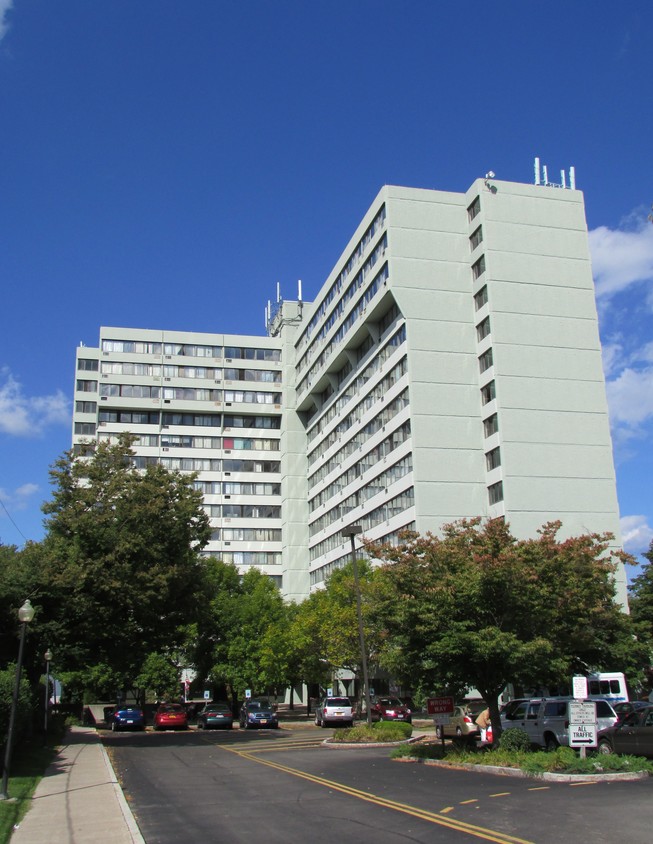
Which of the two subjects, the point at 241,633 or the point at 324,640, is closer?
the point at 324,640

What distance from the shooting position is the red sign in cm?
2364

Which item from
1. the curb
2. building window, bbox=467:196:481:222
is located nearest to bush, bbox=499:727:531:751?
the curb

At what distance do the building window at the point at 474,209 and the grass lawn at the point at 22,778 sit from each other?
4593cm

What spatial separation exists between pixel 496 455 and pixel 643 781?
131 ft

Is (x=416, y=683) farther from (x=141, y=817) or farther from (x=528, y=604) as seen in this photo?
(x=141, y=817)

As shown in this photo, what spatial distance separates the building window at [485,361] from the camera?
2285 inches

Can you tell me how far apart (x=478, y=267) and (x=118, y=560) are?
119ft

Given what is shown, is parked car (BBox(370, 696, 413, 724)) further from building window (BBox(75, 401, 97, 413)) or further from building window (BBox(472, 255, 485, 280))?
building window (BBox(75, 401, 97, 413))

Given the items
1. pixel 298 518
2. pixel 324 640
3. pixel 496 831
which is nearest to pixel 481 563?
pixel 496 831

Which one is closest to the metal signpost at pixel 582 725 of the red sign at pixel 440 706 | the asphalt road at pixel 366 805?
the asphalt road at pixel 366 805

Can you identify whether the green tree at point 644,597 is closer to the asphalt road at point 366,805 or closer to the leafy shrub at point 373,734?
the leafy shrub at point 373,734

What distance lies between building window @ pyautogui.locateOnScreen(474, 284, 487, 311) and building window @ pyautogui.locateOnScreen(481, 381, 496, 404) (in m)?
5.98

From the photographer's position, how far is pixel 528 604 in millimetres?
22875

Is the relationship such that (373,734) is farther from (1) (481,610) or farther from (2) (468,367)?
(2) (468,367)
